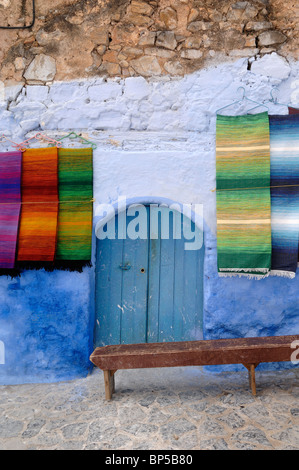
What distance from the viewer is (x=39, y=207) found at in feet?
11.9

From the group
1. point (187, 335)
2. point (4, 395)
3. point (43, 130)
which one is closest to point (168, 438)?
point (187, 335)

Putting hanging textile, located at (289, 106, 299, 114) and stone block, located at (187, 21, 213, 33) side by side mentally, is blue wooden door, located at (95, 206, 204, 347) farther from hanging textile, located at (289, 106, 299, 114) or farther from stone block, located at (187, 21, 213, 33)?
stone block, located at (187, 21, 213, 33)

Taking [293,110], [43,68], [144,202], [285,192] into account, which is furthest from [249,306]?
[43,68]

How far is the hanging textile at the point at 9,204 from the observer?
360 centimetres

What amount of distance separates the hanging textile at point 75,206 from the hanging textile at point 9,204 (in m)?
0.45

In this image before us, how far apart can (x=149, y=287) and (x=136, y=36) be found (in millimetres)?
2735

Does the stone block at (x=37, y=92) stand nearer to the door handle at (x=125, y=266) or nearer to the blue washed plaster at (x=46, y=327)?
the blue washed plaster at (x=46, y=327)

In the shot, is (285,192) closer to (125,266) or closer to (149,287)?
(149,287)

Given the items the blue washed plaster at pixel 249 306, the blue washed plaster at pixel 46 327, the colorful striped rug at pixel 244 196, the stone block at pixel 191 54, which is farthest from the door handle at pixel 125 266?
the stone block at pixel 191 54

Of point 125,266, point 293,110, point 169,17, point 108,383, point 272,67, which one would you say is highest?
point 169,17

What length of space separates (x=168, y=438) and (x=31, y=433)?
1.06m

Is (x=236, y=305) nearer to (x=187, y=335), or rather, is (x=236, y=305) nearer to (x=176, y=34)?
(x=187, y=335)

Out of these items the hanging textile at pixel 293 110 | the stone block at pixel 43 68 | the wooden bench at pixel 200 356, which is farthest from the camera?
the stone block at pixel 43 68

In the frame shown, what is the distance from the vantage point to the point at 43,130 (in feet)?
12.4
